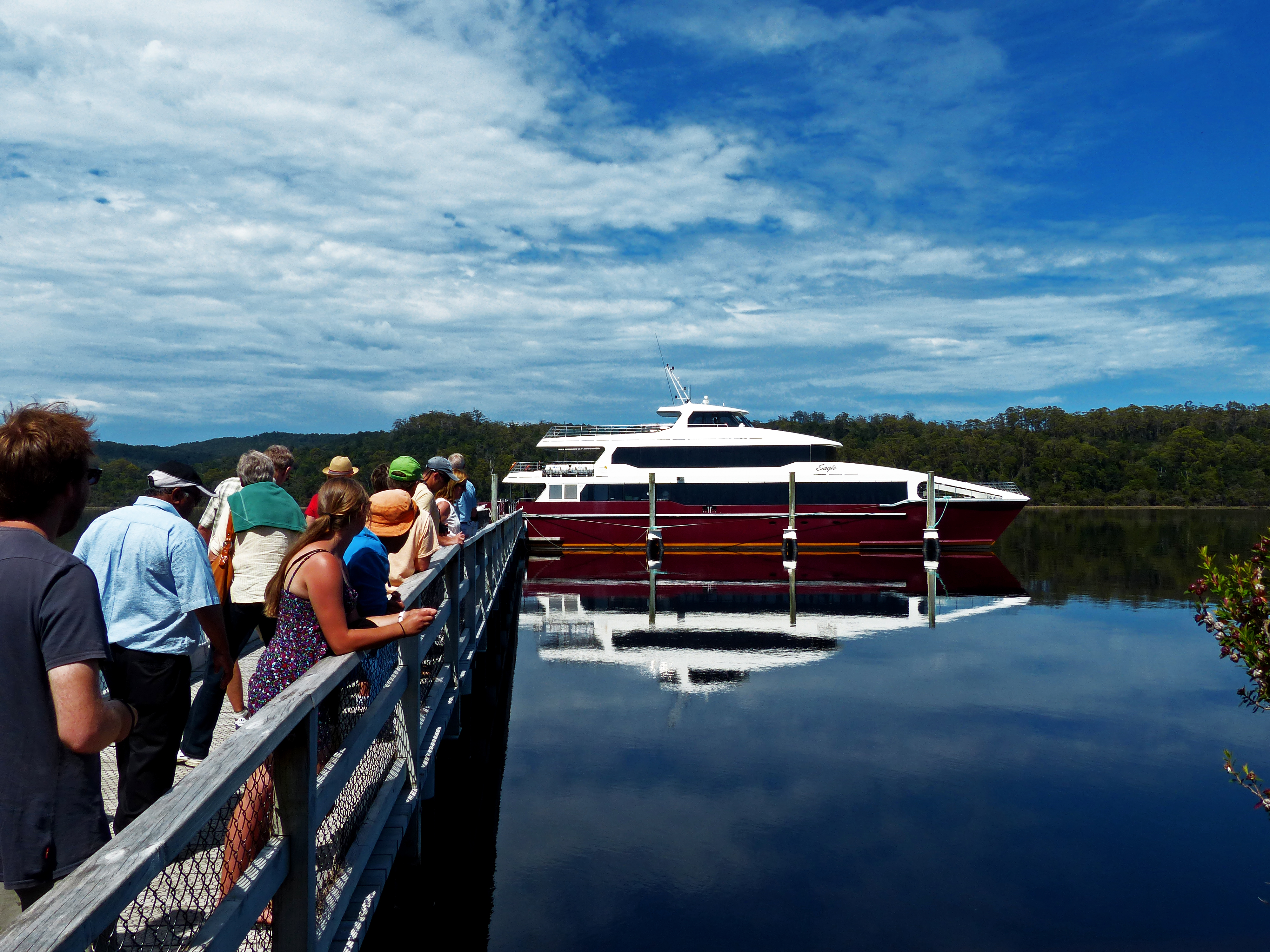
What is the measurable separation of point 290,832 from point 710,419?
28.4 metres

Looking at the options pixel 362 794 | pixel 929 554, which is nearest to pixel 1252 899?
pixel 362 794

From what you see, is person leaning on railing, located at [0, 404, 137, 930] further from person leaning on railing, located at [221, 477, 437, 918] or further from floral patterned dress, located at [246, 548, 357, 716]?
floral patterned dress, located at [246, 548, 357, 716]

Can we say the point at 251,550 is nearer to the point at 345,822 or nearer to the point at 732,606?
the point at 345,822

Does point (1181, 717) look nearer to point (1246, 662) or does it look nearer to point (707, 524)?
point (1246, 662)

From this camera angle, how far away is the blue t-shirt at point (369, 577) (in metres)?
4.03

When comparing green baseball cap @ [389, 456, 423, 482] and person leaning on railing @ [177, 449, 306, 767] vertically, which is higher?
green baseball cap @ [389, 456, 423, 482]

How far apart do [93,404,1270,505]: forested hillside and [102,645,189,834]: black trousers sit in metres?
63.3

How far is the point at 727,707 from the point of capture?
1016 centimetres

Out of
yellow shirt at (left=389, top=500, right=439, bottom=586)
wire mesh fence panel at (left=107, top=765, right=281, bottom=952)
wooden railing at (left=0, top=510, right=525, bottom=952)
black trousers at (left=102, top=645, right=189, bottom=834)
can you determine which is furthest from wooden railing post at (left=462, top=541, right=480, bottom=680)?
wire mesh fence panel at (left=107, top=765, right=281, bottom=952)

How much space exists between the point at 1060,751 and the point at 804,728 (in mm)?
2543

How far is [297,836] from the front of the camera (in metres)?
2.42

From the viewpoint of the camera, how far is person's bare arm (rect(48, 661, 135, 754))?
1.85 metres

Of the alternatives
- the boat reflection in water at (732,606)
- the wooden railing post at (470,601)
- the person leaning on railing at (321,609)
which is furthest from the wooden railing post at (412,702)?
the boat reflection in water at (732,606)

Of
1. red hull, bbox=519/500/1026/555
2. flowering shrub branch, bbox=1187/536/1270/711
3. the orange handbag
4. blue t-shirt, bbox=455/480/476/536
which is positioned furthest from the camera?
red hull, bbox=519/500/1026/555
